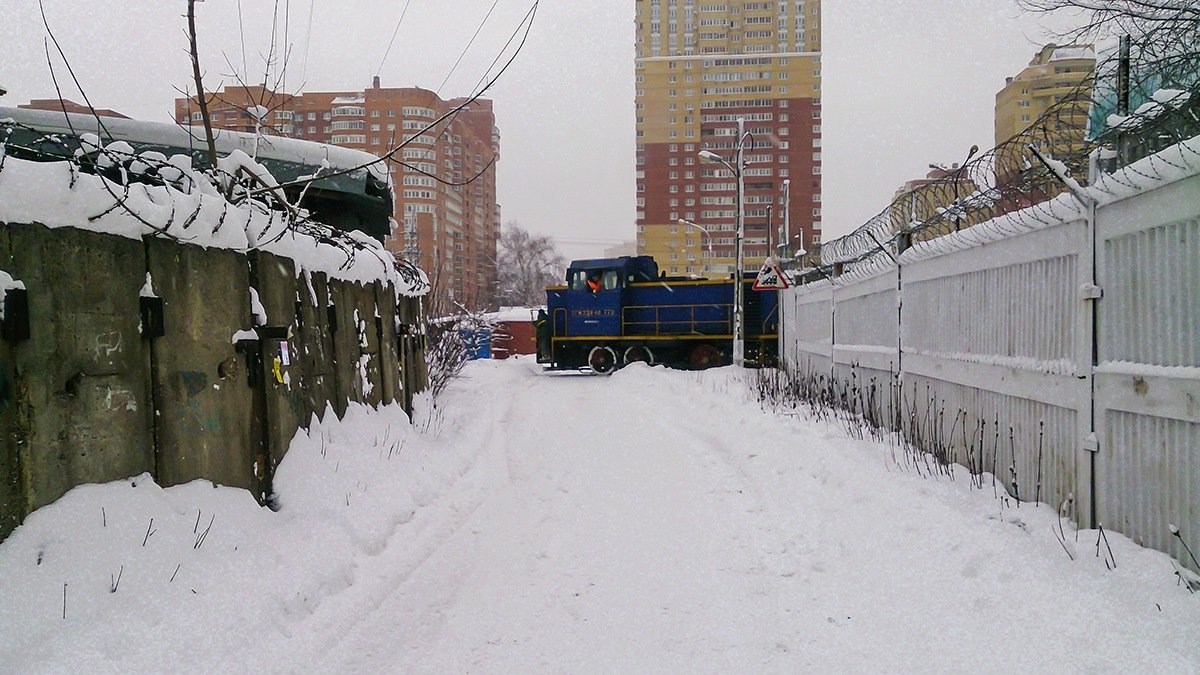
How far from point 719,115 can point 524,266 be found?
29398mm

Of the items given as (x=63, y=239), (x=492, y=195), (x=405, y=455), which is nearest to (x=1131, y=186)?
(x=63, y=239)

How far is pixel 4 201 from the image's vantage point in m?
3.02

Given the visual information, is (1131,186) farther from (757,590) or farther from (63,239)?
(63,239)

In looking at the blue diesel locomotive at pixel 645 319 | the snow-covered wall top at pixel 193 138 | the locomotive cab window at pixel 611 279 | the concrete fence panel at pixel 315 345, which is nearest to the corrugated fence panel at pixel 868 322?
the concrete fence panel at pixel 315 345

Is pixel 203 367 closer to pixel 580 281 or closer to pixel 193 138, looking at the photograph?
pixel 193 138

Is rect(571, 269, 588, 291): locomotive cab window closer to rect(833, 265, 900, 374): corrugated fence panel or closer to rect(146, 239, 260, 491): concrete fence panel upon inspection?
rect(833, 265, 900, 374): corrugated fence panel

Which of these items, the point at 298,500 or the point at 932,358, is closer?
the point at 298,500

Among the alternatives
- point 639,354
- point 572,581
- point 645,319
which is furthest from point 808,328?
point 645,319

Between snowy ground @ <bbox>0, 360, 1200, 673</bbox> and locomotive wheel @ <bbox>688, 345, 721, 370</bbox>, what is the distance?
51.8 feet

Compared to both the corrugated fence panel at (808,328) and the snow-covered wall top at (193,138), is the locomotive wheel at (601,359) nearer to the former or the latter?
the corrugated fence panel at (808,328)

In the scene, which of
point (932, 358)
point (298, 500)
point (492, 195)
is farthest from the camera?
point (492, 195)

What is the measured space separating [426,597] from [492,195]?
6462 cm

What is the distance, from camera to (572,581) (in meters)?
4.37

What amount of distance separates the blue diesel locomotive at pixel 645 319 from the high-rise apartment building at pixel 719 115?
4524cm
